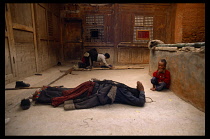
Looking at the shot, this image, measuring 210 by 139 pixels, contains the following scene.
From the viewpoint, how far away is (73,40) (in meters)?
8.65

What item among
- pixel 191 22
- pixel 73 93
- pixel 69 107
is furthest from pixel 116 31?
pixel 69 107

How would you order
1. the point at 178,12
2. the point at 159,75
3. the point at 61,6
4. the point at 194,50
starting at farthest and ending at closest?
the point at 61,6
the point at 178,12
the point at 159,75
the point at 194,50

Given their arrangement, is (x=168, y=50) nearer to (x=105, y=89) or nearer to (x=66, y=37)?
(x=105, y=89)

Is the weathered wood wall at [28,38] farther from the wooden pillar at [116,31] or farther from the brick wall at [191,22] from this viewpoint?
the brick wall at [191,22]

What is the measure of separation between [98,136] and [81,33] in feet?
25.6

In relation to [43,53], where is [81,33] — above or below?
above

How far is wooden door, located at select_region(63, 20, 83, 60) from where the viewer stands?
8.52 m

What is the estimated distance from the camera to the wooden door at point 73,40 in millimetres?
8523

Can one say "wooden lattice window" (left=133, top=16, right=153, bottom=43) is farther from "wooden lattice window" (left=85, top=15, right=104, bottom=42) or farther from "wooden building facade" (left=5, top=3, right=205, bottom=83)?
"wooden lattice window" (left=85, top=15, right=104, bottom=42)

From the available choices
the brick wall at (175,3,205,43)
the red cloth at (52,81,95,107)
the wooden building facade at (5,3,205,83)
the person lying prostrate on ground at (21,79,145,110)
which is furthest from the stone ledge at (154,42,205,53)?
the wooden building facade at (5,3,205,83)

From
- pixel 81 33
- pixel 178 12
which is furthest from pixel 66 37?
pixel 178 12

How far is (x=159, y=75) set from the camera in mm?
3414

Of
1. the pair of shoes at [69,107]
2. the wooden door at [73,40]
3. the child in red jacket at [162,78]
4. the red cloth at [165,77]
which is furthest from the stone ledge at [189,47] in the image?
the wooden door at [73,40]

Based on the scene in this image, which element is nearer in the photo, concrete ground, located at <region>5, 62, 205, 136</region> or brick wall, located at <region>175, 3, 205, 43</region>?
concrete ground, located at <region>5, 62, 205, 136</region>
